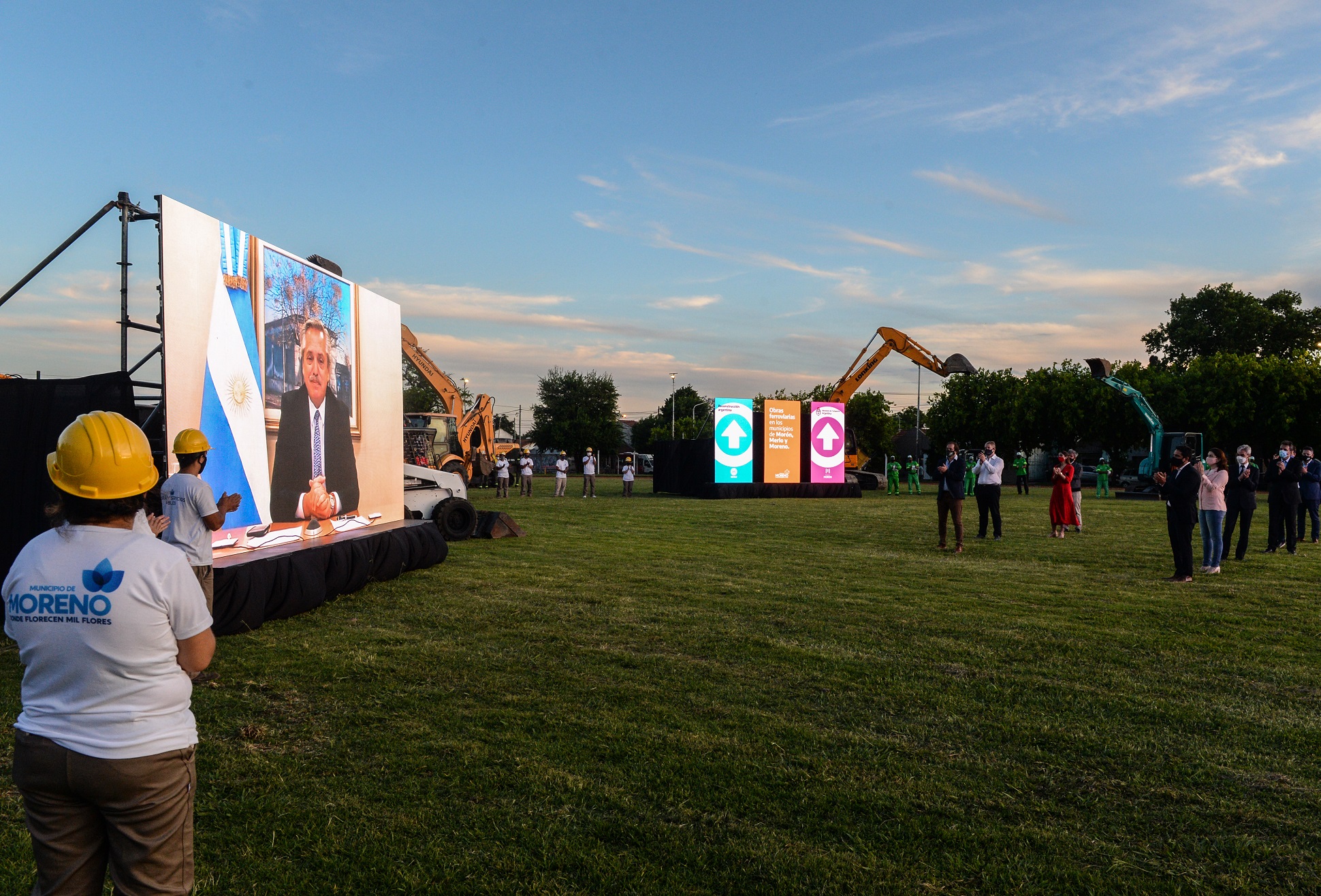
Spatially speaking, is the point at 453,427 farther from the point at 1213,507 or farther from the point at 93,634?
the point at 93,634

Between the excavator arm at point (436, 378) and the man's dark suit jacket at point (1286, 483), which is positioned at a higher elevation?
the excavator arm at point (436, 378)

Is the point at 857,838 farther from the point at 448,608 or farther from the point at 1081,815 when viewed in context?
the point at 448,608

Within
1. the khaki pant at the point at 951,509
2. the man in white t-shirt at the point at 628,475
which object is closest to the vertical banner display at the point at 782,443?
the man in white t-shirt at the point at 628,475

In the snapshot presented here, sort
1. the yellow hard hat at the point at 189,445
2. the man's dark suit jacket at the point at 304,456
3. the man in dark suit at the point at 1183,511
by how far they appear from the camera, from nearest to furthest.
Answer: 1. the yellow hard hat at the point at 189,445
2. the man's dark suit jacket at the point at 304,456
3. the man in dark suit at the point at 1183,511

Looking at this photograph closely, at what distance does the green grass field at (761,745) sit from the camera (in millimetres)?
3584

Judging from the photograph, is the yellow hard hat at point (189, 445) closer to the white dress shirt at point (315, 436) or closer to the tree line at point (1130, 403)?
the white dress shirt at point (315, 436)

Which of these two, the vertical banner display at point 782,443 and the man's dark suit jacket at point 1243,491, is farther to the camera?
the vertical banner display at point 782,443

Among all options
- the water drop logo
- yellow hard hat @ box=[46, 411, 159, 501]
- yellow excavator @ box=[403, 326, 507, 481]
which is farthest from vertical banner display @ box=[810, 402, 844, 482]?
the water drop logo

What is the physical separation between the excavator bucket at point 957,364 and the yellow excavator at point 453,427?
1942cm

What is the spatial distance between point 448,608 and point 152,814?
6991mm

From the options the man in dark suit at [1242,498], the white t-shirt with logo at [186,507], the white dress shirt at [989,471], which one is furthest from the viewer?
the white dress shirt at [989,471]

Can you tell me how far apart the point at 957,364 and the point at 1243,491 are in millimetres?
24068

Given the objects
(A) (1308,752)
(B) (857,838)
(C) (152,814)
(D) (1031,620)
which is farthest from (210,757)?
(D) (1031,620)

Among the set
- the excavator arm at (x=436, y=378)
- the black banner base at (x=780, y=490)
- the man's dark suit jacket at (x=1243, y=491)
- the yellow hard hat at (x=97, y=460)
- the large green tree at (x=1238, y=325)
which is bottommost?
the black banner base at (x=780, y=490)
